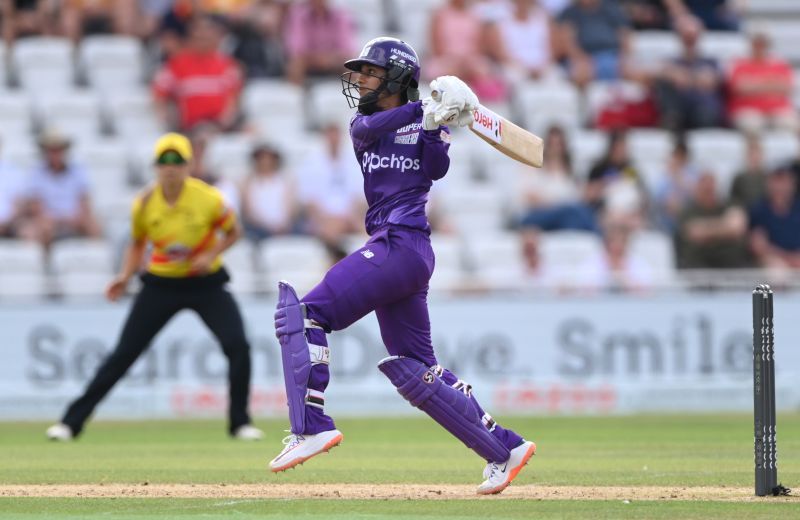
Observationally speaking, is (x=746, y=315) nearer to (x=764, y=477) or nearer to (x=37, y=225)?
(x=37, y=225)

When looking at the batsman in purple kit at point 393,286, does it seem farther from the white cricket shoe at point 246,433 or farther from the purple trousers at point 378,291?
the white cricket shoe at point 246,433

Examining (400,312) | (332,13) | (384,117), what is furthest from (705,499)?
(332,13)

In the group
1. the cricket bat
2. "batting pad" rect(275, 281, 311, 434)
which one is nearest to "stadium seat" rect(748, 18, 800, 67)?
the cricket bat

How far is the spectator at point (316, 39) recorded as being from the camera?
57.8 ft

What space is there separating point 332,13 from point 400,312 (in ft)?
35.5

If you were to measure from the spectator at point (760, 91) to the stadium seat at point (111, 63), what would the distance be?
7091mm

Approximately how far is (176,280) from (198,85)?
6.03m

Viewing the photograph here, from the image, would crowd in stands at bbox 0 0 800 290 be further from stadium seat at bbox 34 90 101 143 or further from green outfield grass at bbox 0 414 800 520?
green outfield grass at bbox 0 414 800 520

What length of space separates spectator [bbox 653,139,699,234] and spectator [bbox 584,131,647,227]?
1.31 feet

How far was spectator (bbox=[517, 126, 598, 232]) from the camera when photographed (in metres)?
16.4

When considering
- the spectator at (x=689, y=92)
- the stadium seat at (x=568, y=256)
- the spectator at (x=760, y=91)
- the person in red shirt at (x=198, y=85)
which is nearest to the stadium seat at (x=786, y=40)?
the spectator at (x=760, y=91)

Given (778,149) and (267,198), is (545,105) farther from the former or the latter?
(267,198)

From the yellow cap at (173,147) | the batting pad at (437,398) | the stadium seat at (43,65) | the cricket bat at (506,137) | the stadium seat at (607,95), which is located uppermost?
the stadium seat at (43,65)

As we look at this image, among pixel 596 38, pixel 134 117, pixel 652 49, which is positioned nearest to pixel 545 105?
pixel 596 38
